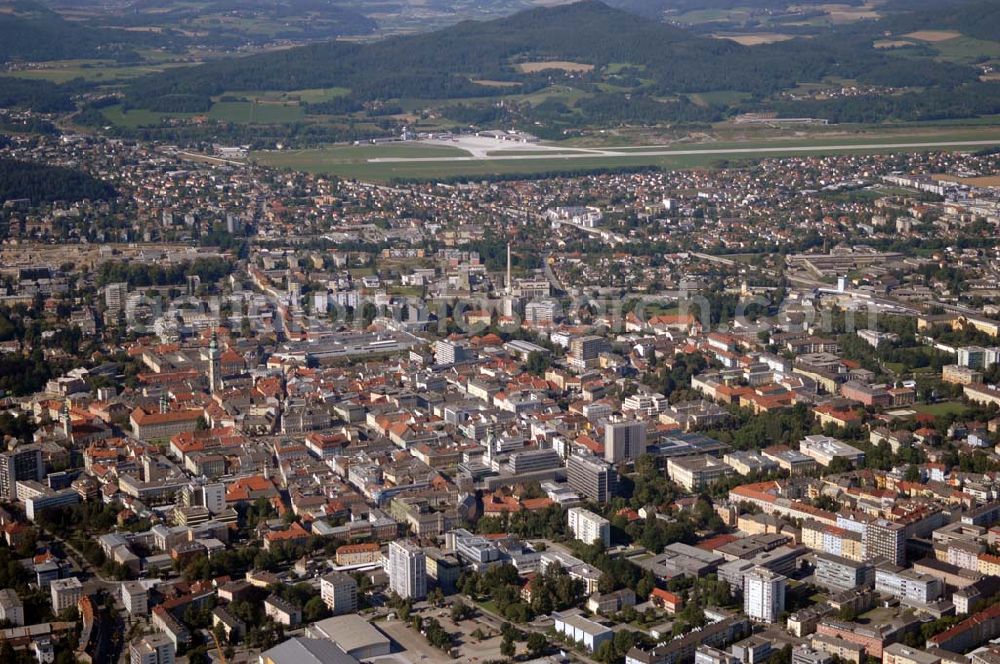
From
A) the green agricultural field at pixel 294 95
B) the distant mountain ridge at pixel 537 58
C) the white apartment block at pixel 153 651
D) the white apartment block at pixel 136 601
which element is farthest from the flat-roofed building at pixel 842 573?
the green agricultural field at pixel 294 95

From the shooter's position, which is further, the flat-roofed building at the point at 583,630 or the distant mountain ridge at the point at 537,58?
the distant mountain ridge at the point at 537,58

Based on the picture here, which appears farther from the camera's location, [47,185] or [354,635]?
[47,185]

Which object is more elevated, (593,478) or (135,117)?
(135,117)

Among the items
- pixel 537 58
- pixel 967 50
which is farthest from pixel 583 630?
pixel 967 50

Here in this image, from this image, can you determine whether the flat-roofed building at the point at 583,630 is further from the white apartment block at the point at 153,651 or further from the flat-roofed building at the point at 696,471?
the flat-roofed building at the point at 696,471

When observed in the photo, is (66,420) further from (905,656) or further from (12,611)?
(905,656)

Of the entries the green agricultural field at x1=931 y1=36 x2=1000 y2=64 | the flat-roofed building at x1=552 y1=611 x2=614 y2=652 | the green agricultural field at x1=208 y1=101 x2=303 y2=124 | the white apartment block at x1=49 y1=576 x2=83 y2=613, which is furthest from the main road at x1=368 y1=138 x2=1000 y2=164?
the flat-roofed building at x1=552 y1=611 x2=614 y2=652

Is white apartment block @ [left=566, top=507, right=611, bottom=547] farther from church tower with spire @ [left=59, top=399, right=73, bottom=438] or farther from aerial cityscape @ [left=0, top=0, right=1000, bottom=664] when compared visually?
church tower with spire @ [left=59, top=399, right=73, bottom=438]

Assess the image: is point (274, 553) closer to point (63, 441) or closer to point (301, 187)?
point (63, 441)
